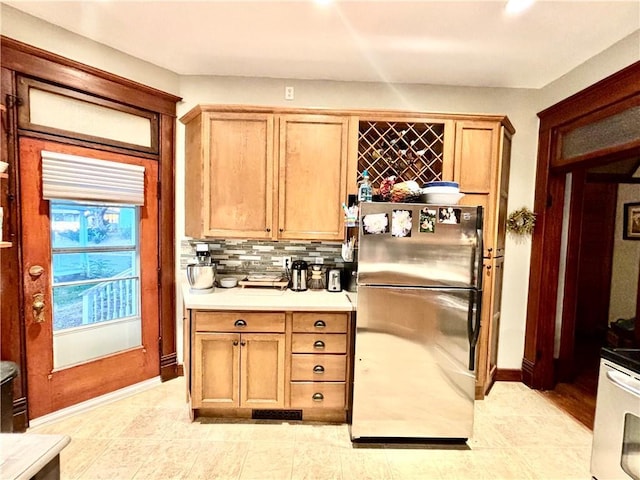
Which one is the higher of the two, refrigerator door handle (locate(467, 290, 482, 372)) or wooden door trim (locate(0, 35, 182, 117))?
wooden door trim (locate(0, 35, 182, 117))

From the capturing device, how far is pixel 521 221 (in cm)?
298

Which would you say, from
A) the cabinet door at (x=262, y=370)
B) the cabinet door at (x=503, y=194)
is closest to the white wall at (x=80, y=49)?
the cabinet door at (x=262, y=370)

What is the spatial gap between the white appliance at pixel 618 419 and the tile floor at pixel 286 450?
15.2 inches

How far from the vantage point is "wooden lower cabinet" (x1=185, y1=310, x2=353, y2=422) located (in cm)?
235

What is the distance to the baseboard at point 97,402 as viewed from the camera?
233 cm

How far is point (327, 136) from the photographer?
2.66 metres

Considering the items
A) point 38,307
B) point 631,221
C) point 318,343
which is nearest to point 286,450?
point 318,343

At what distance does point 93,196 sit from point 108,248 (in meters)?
0.43

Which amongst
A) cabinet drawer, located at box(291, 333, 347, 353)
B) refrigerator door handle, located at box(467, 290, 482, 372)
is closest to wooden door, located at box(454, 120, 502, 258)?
refrigerator door handle, located at box(467, 290, 482, 372)

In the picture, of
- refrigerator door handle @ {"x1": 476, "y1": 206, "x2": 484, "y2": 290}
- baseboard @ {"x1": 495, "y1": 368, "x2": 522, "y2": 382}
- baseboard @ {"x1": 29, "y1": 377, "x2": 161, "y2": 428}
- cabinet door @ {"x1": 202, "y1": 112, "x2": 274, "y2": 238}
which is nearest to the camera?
refrigerator door handle @ {"x1": 476, "y1": 206, "x2": 484, "y2": 290}

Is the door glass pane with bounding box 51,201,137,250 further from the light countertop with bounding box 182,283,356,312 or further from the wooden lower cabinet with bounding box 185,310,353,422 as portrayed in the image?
the wooden lower cabinet with bounding box 185,310,353,422

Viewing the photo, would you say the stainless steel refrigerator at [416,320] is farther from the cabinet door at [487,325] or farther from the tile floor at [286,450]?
the cabinet door at [487,325]

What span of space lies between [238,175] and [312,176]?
588 mm

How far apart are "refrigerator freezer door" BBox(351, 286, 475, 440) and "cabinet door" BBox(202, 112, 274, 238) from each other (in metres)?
1.07
